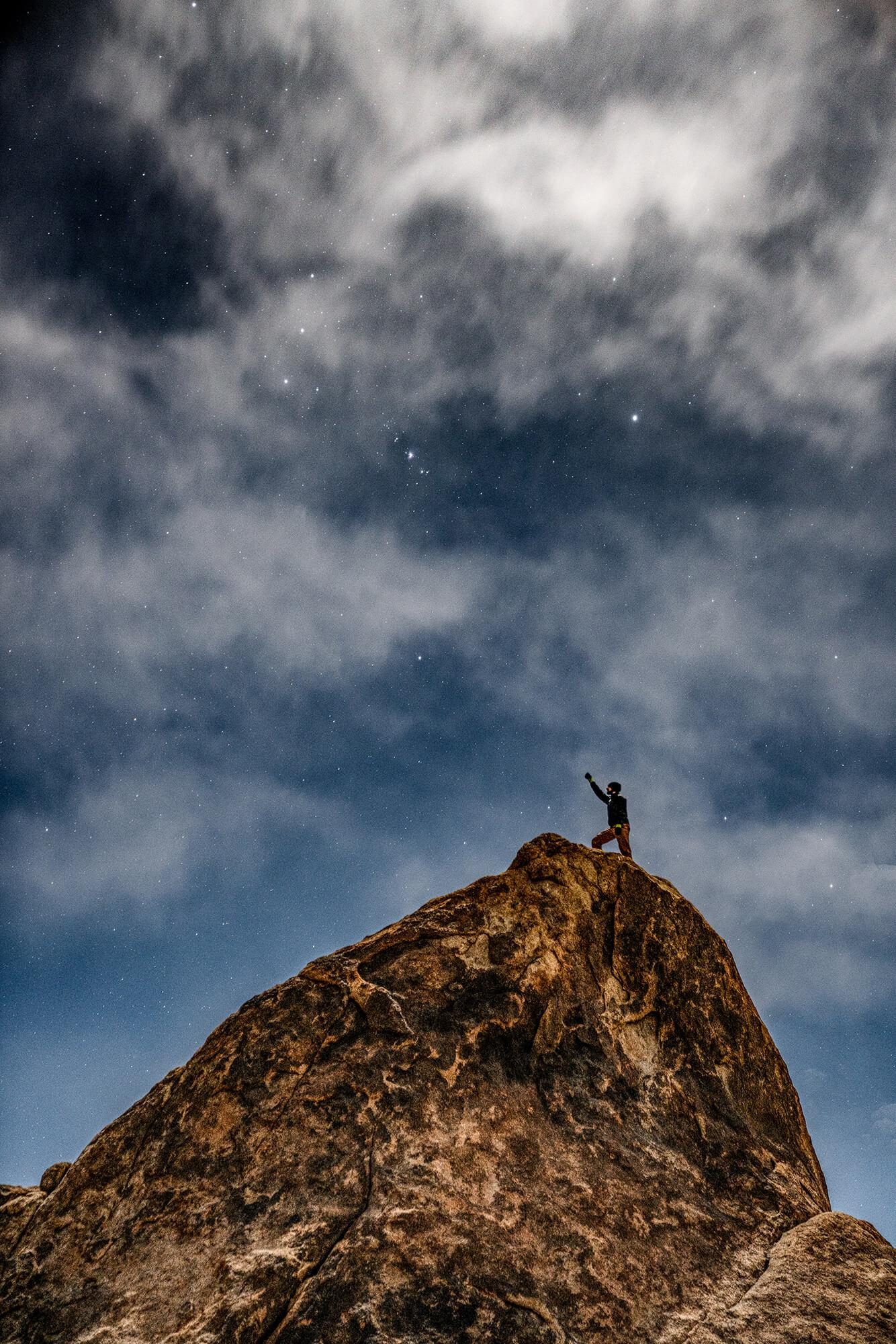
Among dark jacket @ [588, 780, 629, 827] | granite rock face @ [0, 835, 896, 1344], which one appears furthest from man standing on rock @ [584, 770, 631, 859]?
granite rock face @ [0, 835, 896, 1344]

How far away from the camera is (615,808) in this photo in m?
19.6

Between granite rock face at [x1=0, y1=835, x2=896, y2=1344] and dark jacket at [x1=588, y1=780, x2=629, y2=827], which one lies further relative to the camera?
dark jacket at [x1=588, y1=780, x2=629, y2=827]

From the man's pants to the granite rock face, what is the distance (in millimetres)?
5909

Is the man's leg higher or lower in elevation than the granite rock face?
higher

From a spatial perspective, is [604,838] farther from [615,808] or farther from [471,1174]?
[471,1174]

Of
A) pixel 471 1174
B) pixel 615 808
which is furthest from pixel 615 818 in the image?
pixel 471 1174

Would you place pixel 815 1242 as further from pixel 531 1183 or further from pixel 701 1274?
pixel 531 1183

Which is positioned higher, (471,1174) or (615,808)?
(615,808)

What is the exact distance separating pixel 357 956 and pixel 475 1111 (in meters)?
2.69

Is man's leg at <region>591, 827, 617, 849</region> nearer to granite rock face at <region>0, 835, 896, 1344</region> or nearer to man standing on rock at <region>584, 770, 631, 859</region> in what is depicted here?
man standing on rock at <region>584, 770, 631, 859</region>

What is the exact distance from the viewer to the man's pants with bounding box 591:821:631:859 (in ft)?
61.1

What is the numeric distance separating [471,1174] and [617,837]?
1041 centimetres

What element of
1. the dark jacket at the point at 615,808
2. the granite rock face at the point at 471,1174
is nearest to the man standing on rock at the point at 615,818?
the dark jacket at the point at 615,808

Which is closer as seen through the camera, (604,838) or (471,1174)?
(471,1174)
